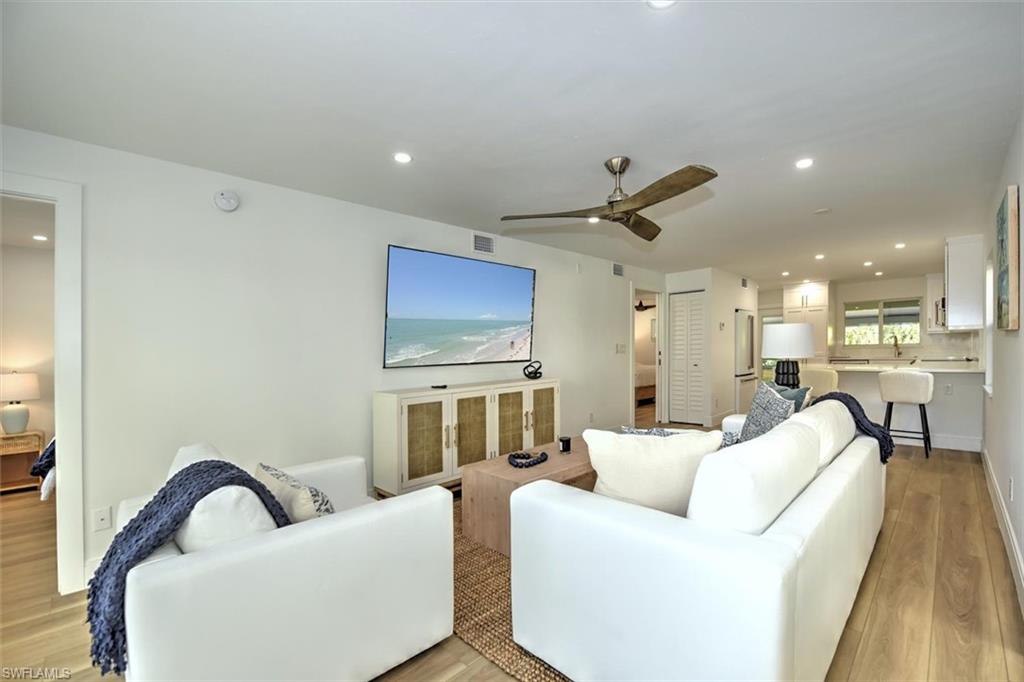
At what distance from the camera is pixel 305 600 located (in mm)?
1441

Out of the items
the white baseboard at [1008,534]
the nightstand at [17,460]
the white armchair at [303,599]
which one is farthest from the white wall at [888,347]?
the nightstand at [17,460]

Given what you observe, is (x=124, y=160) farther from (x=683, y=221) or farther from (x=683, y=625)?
(x=683, y=221)

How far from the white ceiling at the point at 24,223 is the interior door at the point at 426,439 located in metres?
2.73

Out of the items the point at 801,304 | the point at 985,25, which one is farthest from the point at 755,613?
the point at 801,304

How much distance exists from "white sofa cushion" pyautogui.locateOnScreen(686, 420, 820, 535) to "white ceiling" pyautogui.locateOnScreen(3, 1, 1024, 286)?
145cm

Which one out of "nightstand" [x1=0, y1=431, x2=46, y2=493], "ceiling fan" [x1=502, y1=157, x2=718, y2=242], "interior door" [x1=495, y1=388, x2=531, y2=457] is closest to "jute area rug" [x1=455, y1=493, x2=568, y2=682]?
"interior door" [x1=495, y1=388, x2=531, y2=457]

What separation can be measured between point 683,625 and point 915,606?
63.7 inches

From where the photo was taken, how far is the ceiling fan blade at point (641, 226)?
9.35ft

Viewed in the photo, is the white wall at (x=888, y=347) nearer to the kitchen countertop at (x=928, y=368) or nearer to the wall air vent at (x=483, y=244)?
the kitchen countertop at (x=928, y=368)

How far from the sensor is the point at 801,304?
26.1 ft

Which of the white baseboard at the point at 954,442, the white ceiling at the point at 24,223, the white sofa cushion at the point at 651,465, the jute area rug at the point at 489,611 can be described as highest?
the white ceiling at the point at 24,223

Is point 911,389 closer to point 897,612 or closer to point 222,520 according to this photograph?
point 897,612

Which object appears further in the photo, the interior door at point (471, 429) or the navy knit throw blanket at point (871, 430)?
the interior door at point (471, 429)

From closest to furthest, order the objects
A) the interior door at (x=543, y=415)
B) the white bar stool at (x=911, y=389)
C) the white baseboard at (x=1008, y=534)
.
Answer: the white baseboard at (x=1008, y=534) < the interior door at (x=543, y=415) < the white bar stool at (x=911, y=389)
